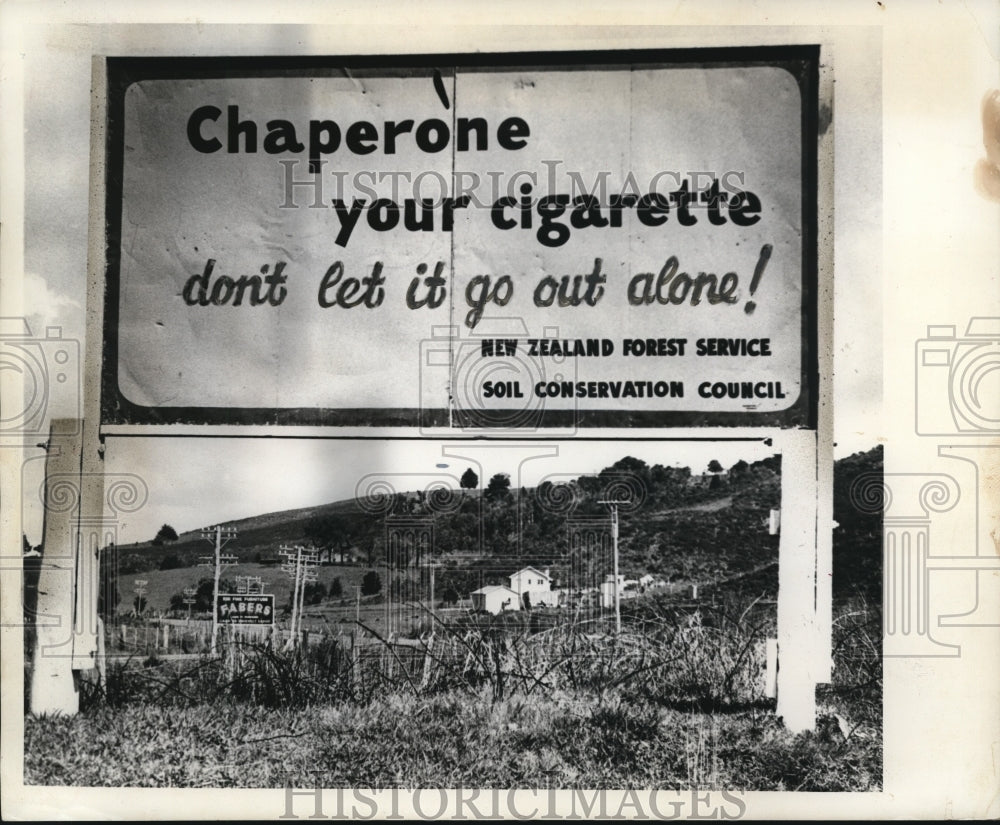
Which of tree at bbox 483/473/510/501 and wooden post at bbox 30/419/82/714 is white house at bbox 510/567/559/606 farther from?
wooden post at bbox 30/419/82/714

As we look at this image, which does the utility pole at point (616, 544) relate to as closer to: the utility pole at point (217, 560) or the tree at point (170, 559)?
the utility pole at point (217, 560)

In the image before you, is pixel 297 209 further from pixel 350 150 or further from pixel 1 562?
pixel 1 562

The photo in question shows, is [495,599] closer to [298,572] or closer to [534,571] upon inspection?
[534,571]

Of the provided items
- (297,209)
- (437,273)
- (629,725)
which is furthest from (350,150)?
(629,725)

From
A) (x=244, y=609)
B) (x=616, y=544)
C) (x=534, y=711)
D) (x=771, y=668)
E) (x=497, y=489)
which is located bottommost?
(x=534, y=711)

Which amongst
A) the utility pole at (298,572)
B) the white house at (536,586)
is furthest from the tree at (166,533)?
the white house at (536,586)

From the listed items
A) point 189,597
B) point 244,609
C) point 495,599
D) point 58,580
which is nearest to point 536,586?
point 495,599
